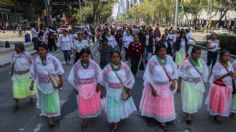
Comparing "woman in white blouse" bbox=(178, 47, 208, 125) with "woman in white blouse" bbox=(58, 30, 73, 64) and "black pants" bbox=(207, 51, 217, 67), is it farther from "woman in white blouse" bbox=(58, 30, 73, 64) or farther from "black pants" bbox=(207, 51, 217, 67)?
"woman in white blouse" bbox=(58, 30, 73, 64)

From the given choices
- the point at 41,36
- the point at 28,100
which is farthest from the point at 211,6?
the point at 28,100

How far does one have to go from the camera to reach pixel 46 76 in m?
A: 6.55

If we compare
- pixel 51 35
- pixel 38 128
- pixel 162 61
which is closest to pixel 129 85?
pixel 162 61

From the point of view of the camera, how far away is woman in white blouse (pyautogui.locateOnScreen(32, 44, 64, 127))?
6551 mm

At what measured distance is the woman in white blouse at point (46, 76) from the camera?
21.5ft

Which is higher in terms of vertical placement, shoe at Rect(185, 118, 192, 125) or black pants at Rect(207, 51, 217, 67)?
black pants at Rect(207, 51, 217, 67)

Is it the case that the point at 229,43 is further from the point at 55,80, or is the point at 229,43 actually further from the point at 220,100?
the point at 55,80

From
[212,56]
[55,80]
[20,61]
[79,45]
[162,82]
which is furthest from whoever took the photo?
[79,45]

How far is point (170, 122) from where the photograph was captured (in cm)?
689

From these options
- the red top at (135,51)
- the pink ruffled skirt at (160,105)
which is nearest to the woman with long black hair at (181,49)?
the red top at (135,51)

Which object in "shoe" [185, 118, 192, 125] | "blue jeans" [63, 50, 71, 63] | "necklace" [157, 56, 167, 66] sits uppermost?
"necklace" [157, 56, 167, 66]

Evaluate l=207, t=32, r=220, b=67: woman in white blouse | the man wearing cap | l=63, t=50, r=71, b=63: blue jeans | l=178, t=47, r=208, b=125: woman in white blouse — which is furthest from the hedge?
l=178, t=47, r=208, b=125: woman in white blouse

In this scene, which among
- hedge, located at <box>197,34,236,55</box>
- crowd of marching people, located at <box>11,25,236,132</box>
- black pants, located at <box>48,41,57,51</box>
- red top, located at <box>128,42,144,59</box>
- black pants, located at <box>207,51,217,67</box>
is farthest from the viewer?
black pants, located at <box>48,41,57,51</box>

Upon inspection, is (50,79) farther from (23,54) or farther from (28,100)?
(28,100)
